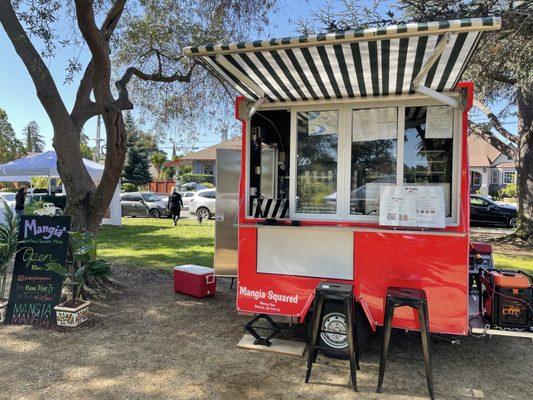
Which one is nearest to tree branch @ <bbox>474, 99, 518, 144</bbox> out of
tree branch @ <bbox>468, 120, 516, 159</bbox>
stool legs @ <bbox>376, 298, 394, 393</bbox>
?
tree branch @ <bbox>468, 120, 516, 159</bbox>

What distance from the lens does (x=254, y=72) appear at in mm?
3857

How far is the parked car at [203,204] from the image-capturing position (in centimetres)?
1866

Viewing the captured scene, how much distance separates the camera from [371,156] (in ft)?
14.5

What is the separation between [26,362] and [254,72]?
3.40m

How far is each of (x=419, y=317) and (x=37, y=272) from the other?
166 inches

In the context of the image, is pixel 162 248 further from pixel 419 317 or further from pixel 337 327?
pixel 419 317

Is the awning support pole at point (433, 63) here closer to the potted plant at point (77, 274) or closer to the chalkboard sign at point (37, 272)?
the potted plant at point (77, 274)

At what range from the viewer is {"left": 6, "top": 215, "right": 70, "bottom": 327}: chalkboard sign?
4.90 m

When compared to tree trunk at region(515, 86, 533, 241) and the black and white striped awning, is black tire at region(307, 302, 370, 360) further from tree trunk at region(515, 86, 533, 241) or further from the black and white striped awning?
tree trunk at region(515, 86, 533, 241)

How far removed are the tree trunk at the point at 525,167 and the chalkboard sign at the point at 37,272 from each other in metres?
11.5

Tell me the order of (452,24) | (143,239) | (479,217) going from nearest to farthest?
(452,24) < (143,239) < (479,217)

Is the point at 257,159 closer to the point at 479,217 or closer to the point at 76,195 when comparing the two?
the point at 76,195

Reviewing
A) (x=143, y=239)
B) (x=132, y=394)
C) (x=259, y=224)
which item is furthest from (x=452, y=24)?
(x=143, y=239)

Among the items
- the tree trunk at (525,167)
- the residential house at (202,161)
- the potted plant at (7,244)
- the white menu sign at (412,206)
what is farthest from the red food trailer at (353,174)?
the residential house at (202,161)
